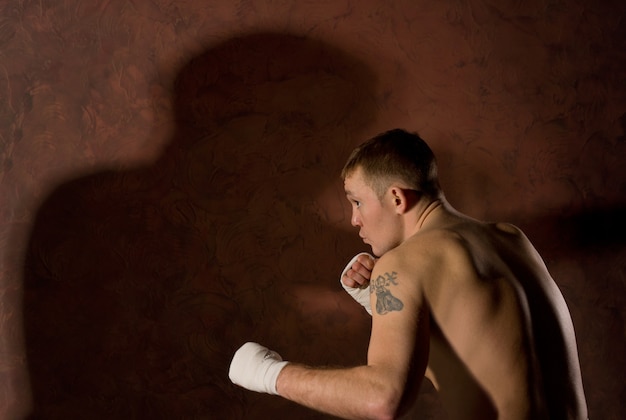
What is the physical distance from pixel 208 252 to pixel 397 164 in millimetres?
672

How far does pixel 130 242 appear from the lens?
68.2 inches

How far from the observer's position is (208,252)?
1.78 m

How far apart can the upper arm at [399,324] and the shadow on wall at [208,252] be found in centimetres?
63

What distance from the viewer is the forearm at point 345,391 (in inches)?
43.1

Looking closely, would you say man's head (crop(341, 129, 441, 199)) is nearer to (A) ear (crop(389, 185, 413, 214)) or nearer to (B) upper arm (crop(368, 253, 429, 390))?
(A) ear (crop(389, 185, 413, 214))

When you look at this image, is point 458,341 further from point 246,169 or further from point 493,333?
point 246,169

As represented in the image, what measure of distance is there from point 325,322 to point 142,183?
2.21ft

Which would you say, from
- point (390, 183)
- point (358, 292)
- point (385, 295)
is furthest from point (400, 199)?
point (358, 292)

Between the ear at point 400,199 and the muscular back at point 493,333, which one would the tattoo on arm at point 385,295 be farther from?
the ear at point 400,199

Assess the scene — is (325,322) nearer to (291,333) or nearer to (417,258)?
(291,333)

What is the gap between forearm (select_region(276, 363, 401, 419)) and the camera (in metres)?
1.09

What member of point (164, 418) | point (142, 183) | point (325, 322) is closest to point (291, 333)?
point (325, 322)

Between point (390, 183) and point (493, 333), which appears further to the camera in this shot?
point (390, 183)

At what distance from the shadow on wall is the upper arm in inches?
24.9
